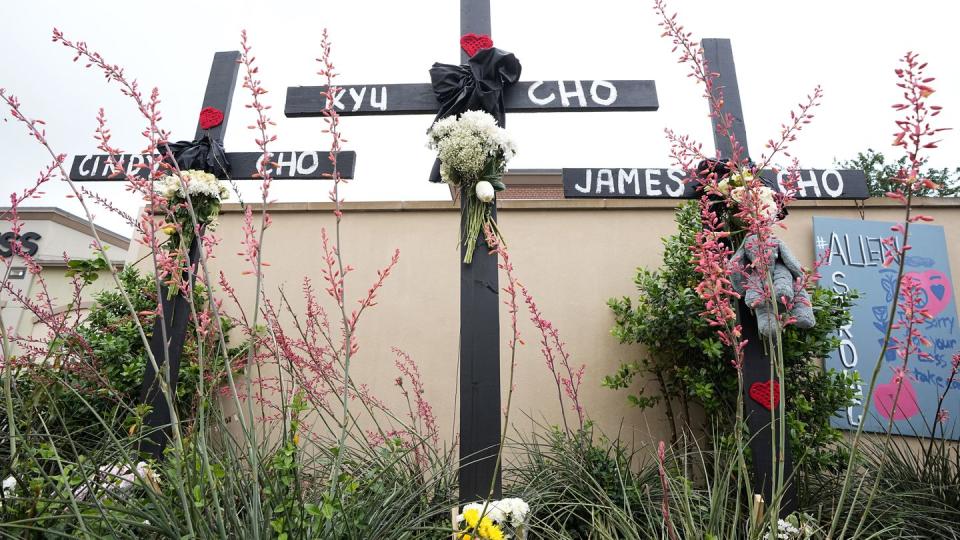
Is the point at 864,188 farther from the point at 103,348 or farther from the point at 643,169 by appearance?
the point at 103,348

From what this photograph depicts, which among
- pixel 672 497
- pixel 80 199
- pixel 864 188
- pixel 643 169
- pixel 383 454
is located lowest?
pixel 672 497

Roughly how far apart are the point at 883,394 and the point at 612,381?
204 cm

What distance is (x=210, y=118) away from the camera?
3314 millimetres

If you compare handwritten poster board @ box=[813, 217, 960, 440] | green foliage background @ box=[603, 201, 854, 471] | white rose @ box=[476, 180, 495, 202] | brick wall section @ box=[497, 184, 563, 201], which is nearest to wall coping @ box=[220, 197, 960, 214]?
handwritten poster board @ box=[813, 217, 960, 440]

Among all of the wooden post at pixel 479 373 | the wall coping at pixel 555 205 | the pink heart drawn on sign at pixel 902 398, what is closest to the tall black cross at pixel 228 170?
the wooden post at pixel 479 373

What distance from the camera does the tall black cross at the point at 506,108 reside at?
2.28 meters

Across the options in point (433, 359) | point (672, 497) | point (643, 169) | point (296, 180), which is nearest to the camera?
point (672, 497)

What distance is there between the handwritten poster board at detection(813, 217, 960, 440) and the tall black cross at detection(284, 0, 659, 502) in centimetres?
225

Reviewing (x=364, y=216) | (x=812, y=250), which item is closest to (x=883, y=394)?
(x=812, y=250)

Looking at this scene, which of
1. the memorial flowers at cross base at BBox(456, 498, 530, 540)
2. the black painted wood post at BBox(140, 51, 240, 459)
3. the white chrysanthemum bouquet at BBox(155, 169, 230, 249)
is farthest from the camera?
the white chrysanthemum bouquet at BBox(155, 169, 230, 249)

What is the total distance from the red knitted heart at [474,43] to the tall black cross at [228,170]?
907 millimetres

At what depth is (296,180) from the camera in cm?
307

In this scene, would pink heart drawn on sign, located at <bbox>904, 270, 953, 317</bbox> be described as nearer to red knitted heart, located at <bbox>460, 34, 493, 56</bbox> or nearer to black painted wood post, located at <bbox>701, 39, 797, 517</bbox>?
black painted wood post, located at <bbox>701, 39, 797, 517</bbox>

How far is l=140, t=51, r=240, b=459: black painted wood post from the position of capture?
2.57 metres
